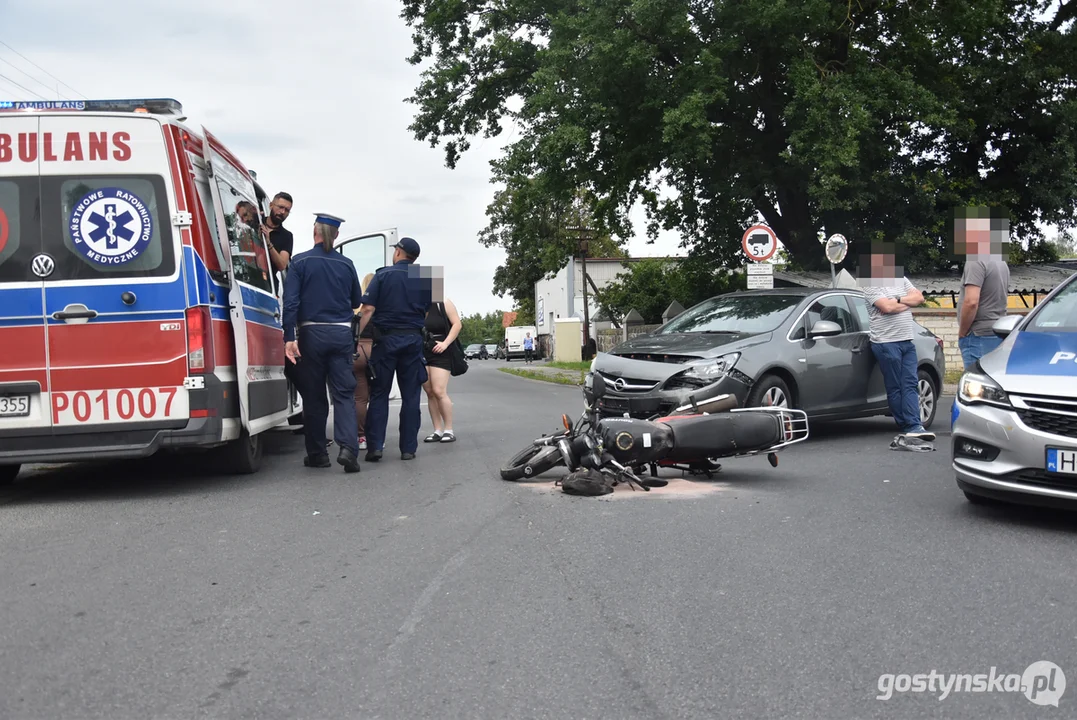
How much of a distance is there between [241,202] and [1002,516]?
20.2ft

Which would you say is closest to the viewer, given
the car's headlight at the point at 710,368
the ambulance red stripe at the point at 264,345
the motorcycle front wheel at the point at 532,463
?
the motorcycle front wheel at the point at 532,463

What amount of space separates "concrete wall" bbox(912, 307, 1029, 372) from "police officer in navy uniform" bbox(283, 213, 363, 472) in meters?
18.8

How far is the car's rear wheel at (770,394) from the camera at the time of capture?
8750mm

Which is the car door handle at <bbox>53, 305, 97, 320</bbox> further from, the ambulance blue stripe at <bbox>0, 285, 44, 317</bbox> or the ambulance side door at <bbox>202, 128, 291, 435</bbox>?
the ambulance side door at <bbox>202, 128, 291, 435</bbox>

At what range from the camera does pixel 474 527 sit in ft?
18.9

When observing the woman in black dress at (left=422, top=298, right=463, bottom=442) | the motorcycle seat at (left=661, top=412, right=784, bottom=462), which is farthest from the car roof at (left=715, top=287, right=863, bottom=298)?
the motorcycle seat at (left=661, top=412, right=784, bottom=462)

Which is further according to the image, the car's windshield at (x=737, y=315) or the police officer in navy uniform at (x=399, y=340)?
→ the car's windshield at (x=737, y=315)

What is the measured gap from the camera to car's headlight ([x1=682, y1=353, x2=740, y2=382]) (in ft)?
28.0

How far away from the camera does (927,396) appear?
10.9 metres

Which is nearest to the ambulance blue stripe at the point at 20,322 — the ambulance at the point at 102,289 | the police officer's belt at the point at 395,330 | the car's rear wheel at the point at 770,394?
the ambulance at the point at 102,289

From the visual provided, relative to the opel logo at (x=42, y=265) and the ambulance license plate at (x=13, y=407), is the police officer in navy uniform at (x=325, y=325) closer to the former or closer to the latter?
the opel logo at (x=42, y=265)

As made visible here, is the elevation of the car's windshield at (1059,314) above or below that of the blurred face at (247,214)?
below

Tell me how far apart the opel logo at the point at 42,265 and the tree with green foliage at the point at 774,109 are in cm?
1519

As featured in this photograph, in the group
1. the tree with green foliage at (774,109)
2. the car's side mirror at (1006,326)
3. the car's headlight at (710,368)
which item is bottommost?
the car's headlight at (710,368)
